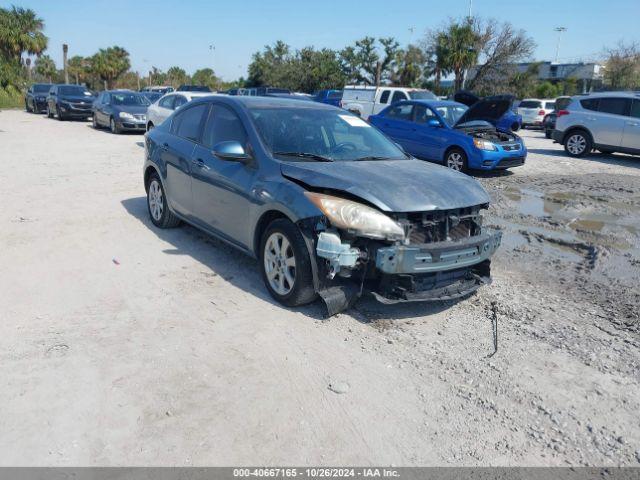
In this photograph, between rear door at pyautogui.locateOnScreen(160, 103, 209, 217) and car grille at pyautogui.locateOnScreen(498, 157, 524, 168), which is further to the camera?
car grille at pyautogui.locateOnScreen(498, 157, 524, 168)

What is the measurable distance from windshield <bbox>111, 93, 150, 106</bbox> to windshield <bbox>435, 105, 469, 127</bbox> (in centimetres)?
1220

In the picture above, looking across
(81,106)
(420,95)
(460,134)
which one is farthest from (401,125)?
(81,106)

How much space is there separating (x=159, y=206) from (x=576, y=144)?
13.4 metres

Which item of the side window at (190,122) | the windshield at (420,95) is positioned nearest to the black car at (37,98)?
the windshield at (420,95)

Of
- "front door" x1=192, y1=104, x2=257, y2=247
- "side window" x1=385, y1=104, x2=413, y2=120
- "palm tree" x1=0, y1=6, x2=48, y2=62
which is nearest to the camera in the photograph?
"front door" x1=192, y1=104, x2=257, y2=247

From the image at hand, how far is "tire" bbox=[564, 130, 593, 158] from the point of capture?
1577 centimetres

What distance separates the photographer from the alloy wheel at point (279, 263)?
4.49 m

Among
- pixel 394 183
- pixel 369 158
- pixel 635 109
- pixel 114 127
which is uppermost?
pixel 635 109

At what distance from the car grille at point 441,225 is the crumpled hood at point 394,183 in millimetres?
90

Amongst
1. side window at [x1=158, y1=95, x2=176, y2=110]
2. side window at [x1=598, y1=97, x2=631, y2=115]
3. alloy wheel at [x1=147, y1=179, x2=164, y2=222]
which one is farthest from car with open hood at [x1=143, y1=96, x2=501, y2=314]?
side window at [x1=598, y1=97, x2=631, y2=115]

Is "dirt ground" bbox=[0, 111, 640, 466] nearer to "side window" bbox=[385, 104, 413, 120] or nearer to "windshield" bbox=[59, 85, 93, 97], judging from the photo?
"side window" bbox=[385, 104, 413, 120]

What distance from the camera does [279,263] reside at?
463 cm

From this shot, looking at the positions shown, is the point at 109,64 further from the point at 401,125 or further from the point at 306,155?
the point at 306,155

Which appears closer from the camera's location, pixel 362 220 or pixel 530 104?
pixel 362 220
